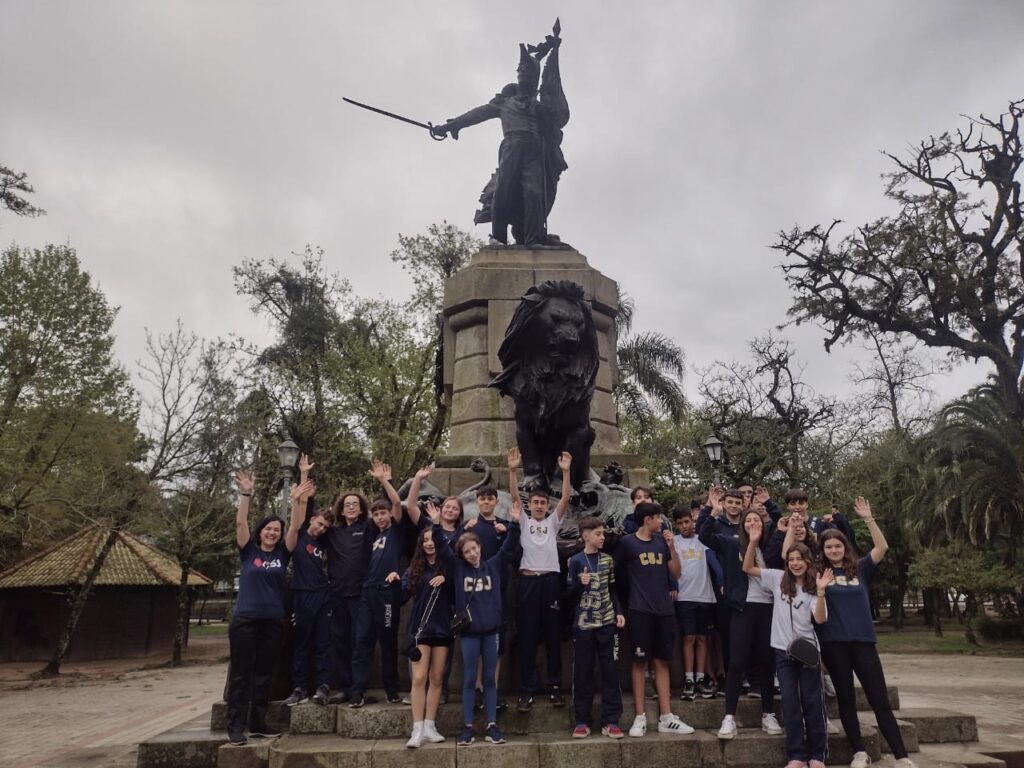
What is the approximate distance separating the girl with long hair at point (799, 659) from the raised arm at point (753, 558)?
0.18 meters

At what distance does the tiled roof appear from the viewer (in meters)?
22.8

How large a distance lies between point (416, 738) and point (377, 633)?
931 millimetres

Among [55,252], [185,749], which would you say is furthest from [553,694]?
[55,252]

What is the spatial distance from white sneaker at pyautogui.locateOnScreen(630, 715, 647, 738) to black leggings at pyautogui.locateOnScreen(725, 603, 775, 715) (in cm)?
60

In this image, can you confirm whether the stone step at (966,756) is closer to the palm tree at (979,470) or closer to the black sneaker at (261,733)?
the black sneaker at (261,733)

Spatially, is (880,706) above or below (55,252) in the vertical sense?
below

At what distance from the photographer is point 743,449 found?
2522 centimetres

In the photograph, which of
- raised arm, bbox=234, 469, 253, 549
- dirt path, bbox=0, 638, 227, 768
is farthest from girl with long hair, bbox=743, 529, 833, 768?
dirt path, bbox=0, 638, 227, 768

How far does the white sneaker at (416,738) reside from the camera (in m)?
4.72

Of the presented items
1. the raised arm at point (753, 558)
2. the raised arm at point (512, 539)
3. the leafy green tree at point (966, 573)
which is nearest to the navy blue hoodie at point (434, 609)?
the raised arm at point (512, 539)

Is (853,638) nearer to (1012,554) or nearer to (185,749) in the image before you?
(185,749)

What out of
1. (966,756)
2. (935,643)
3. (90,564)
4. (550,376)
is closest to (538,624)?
(550,376)

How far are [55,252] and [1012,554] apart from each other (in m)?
29.1

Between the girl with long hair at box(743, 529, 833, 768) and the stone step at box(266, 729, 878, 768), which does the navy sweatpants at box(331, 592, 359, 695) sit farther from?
the girl with long hair at box(743, 529, 833, 768)
